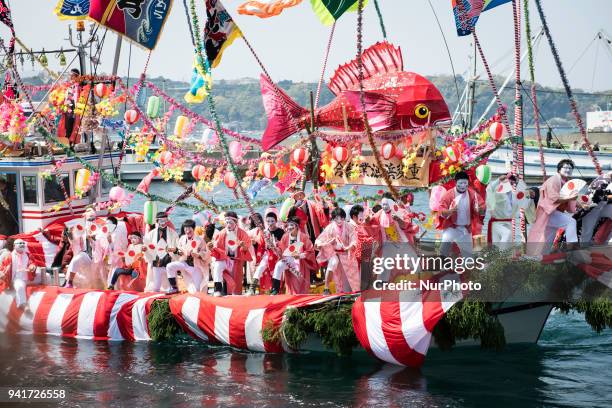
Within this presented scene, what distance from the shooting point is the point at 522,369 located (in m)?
13.9

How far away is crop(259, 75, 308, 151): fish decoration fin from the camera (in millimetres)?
17578

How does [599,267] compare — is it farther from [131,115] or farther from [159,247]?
[131,115]

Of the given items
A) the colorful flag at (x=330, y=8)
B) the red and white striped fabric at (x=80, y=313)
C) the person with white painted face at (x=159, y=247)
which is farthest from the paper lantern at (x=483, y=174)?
the red and white striped fabric at (x=80, y=313)

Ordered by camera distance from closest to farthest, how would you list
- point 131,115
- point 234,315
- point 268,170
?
point 234,315
point 268,170
point 131,115

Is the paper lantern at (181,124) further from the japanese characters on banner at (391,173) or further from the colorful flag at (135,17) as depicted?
the colorful flag at (135,17)

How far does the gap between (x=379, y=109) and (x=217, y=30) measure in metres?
3.59

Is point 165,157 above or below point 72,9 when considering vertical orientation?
below

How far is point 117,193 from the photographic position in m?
18.1

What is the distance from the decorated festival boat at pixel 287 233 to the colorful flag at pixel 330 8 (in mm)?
27

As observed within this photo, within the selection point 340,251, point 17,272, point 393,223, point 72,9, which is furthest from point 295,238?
point 72,9

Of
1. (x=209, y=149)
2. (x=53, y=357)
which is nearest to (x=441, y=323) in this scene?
(x=53, y=357)

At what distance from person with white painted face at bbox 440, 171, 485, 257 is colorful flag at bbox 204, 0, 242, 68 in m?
4.44

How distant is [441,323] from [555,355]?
278 cm

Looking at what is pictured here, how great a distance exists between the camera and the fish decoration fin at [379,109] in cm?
1709
